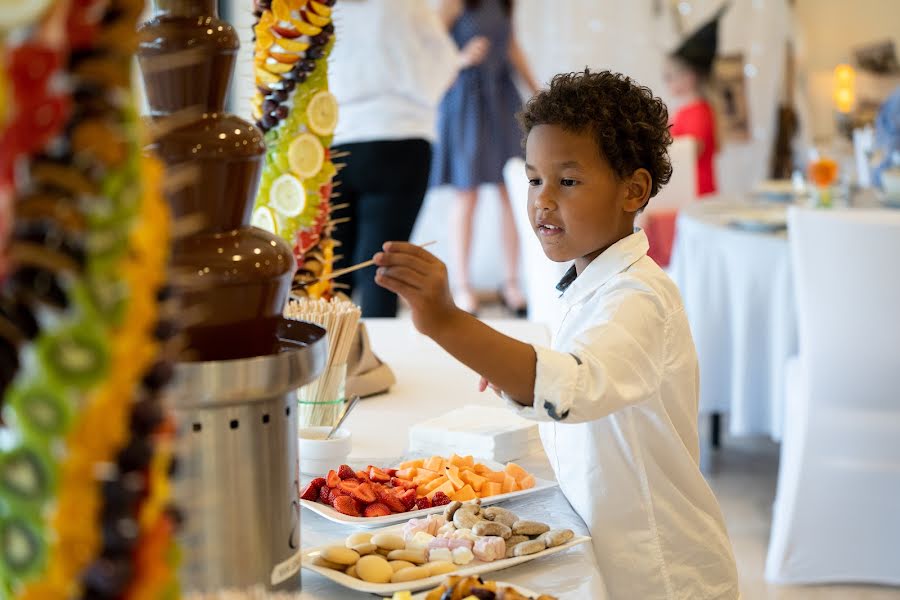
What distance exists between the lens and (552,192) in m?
1.41

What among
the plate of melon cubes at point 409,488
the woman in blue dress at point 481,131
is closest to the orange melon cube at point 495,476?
the plate of melon cubes at point 409,488

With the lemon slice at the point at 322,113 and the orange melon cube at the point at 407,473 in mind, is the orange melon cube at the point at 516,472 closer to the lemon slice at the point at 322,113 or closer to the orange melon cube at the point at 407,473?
the orange melon cube at the point at 407,473

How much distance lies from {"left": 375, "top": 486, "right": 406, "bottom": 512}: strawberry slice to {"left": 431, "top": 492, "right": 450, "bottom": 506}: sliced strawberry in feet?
0.13

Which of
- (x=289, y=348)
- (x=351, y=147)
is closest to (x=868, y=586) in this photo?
(x=351, y=147)

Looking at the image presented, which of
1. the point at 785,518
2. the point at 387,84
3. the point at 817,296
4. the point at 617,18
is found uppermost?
the point at 617,18

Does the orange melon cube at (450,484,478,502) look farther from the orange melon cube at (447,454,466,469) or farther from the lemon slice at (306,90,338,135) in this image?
the lemon slice at (306,90,338,135)

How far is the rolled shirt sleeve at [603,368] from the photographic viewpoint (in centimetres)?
116

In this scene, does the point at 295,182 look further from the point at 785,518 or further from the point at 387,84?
the point at 785,518

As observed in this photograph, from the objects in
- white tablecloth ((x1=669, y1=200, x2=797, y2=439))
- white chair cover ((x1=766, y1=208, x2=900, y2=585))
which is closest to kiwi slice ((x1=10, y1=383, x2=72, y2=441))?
white chair cover ((x1=766, y1=208, x2=900, y2=585))

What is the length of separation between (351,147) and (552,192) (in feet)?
5.78

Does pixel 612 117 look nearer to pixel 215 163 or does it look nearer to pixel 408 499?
pixel 408 499

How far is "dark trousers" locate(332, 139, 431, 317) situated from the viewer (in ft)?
9.59

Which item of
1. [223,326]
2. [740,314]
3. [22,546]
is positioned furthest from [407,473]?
[740,314]

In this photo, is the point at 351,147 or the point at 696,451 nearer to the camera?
the point at 696,451
